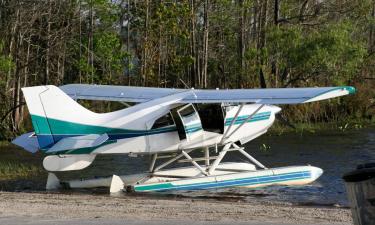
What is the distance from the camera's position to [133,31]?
39.0 meters

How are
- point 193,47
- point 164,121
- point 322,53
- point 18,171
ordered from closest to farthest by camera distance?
point 164,121 < point 18,171 < point 322,53 < point 193,47

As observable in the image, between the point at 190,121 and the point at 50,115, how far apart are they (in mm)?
3271

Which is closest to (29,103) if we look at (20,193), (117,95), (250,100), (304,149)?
(20,193)

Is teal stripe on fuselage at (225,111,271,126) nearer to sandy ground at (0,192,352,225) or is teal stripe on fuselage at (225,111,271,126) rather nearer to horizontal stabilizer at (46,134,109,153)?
sandy ground at (0,192,352,225)

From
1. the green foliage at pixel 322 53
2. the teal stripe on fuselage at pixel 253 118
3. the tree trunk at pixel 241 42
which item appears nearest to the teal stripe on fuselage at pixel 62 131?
the teal stripe on fuselage at pixel 253 118

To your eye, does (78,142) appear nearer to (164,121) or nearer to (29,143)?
(29,143)

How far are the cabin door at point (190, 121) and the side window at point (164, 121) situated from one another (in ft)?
0.77

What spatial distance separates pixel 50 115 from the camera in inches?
595

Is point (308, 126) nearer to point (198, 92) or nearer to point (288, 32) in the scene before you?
point (288, 32)

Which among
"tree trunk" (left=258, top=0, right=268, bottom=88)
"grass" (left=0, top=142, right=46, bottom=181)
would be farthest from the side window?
"tree trunk" (left=258, top=0, right=268, bottom=88)

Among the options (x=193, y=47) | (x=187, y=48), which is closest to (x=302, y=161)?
(x=193, y=47)

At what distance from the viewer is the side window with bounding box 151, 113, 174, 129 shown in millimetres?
16094

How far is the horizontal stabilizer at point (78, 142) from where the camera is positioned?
14805 mm

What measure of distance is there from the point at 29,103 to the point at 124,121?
6.92ft
